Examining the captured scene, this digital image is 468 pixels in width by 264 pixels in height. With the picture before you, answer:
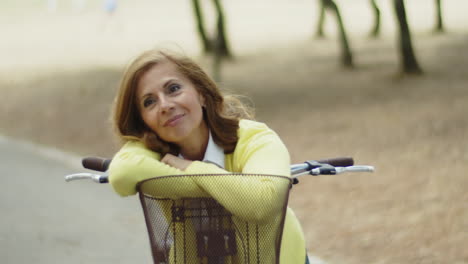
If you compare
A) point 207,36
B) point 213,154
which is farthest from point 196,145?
point 207,36

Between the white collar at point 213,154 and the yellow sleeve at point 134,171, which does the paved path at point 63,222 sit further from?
the yellow sleeve at point 134,171

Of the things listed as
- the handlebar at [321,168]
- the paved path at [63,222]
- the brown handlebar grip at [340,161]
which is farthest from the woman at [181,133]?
the paved path at [63,222]

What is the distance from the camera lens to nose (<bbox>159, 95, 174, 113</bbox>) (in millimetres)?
2580

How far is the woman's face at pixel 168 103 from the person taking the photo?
2613 millimetres

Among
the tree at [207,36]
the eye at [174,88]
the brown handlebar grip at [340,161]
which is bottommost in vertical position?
the tree at [207,36]

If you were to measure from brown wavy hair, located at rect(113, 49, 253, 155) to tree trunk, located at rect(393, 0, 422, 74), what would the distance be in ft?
42.6

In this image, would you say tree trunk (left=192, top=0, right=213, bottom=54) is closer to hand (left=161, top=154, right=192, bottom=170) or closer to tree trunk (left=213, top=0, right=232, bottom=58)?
tree trunk (left=213, top=0, right=232, bottom=58)

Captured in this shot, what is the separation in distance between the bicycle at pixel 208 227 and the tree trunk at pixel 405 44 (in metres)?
13.3

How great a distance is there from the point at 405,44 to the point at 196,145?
44.5 feet

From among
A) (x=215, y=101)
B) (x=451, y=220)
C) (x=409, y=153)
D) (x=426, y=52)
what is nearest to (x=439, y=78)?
(x=426, y=52)

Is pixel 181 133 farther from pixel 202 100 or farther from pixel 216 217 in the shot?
pixel 216 217

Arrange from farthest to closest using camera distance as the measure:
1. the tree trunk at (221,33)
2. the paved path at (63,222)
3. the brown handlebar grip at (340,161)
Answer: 1. the tree trunk at (221,33)
2. the paved path at (63,222)
3. the brown handlebar grip at (340,161)

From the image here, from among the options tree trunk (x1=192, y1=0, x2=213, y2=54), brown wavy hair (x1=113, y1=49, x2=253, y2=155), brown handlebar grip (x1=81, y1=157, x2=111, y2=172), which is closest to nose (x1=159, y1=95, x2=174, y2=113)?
brown wavy hair (x1=113, y1=49, x2=253, y2=155)

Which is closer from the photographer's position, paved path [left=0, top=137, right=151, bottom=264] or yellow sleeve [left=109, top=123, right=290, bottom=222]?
yellow sleeve [left=109, top=123, right=290, bottom=222]
